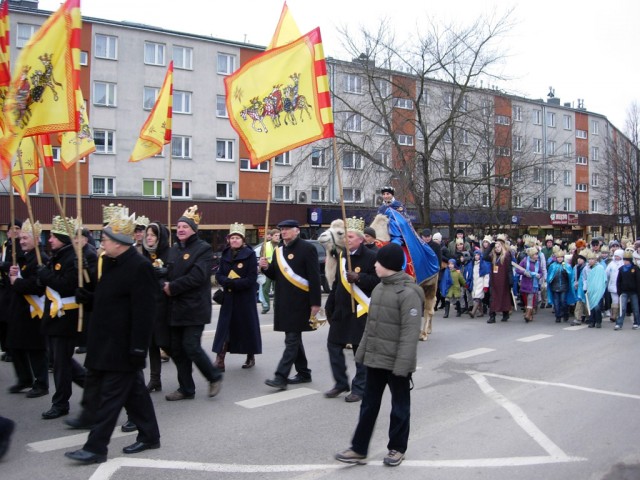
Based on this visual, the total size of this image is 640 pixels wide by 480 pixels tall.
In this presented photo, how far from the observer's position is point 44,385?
699 cm

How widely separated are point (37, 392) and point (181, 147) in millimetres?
30741

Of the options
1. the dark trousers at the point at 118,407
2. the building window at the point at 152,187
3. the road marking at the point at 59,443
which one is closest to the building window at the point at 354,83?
the building window at the point at 152,187

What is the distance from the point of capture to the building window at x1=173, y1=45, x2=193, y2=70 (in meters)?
36.3

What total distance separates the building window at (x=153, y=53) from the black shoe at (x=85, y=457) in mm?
33157

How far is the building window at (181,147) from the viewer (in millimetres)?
36438

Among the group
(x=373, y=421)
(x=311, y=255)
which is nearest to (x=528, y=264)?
(x=311, y=255)

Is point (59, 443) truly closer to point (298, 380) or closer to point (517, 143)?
point (298, 380)

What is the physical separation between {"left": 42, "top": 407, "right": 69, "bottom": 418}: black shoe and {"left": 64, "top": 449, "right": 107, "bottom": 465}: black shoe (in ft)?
4.43

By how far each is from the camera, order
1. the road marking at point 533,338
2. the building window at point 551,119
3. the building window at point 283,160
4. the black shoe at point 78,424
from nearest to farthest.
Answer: the black shoe at point 78,424 < the road marking at point 533,338 < the building window at point 283,160 < the building window at point 551,119

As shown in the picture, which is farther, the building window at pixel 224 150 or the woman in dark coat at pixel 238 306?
the building window at pixel 224 150

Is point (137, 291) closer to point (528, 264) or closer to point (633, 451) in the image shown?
point (633, 451)

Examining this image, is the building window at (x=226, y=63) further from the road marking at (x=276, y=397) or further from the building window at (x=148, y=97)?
the road marking at (x=276, y=397)

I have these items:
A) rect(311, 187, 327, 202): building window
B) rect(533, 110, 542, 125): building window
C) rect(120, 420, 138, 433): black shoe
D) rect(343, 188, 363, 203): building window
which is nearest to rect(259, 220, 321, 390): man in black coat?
rect(120, 420, 138, 433): black shoe

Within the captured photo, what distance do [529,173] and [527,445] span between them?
30.0 metres
